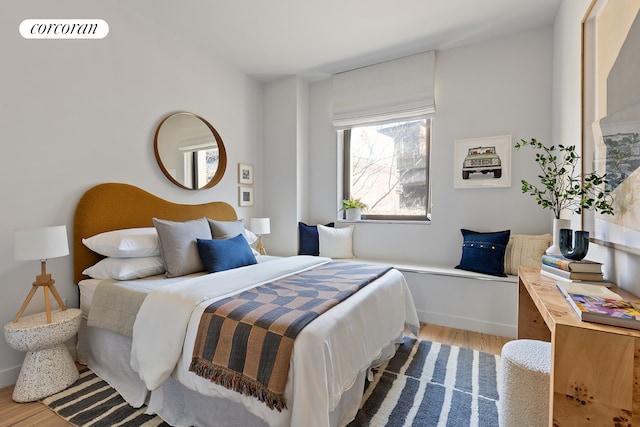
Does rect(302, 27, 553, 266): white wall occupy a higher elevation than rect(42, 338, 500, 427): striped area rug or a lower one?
higher

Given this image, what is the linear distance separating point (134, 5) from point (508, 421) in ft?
12.3

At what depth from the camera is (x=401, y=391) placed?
1.82 meters

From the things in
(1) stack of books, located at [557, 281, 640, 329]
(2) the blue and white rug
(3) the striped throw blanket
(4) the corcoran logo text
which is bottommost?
(2) the blue and white rug

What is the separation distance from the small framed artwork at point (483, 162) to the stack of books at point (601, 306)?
1895mm

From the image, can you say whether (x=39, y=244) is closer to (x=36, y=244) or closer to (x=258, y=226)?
(x=36, y=244)

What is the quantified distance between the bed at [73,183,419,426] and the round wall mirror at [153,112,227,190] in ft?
1.91

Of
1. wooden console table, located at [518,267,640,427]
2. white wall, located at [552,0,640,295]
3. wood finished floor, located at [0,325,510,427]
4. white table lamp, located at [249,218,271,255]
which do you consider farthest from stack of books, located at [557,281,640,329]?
white table lamp, located at [249,218,271,255]

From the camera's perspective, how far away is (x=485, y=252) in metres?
2.74

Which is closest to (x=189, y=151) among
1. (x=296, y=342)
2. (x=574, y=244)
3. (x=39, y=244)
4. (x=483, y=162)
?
(x=39, y=244)

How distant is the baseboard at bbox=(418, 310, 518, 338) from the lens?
8.49 feet

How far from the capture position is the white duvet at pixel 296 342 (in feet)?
3.82

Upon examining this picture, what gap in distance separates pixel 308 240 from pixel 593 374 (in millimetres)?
3003

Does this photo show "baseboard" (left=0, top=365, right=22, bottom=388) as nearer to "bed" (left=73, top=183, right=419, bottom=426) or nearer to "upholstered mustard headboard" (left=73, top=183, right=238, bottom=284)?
"bed" (left=73, top=183, right=419, bottom=426)

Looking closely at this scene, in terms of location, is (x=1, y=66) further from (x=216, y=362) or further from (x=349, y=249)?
(x=349, y=249)
